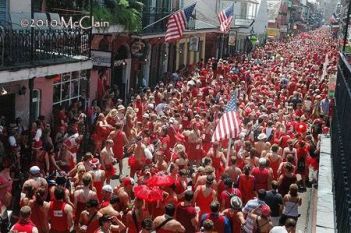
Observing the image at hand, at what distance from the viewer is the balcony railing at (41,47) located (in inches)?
496

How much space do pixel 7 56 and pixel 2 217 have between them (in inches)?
198

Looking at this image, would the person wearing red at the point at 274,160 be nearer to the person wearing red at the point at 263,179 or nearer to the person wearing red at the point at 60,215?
the person wearing red at the point at 263,179

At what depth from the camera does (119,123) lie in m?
14.2

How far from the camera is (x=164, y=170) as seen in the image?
37.9 feet

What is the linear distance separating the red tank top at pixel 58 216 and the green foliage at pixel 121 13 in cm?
1195

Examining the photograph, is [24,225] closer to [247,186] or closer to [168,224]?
[168,224]

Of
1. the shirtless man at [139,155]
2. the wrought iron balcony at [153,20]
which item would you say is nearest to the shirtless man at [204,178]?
the shirtless man at [139,155]

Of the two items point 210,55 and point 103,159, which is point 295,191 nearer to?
point 103,159

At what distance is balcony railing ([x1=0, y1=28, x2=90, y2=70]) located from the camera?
1261 centimetres

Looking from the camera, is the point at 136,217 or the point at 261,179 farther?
the point at 261,179

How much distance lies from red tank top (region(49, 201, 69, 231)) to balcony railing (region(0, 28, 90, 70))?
4.66 meters

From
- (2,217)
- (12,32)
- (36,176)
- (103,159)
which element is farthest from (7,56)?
(2,217)

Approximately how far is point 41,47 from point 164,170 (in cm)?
481

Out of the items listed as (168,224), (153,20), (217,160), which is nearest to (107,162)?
(217,160)
